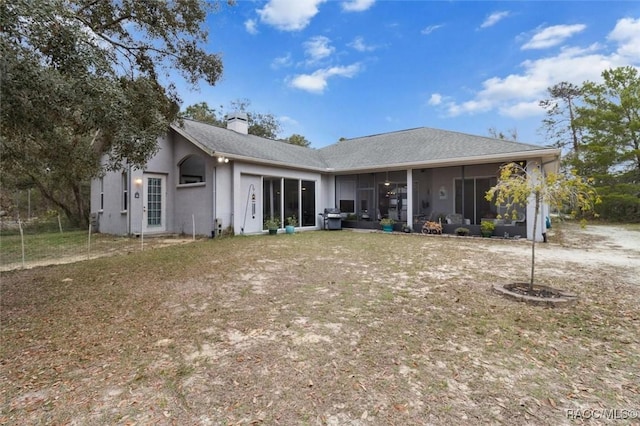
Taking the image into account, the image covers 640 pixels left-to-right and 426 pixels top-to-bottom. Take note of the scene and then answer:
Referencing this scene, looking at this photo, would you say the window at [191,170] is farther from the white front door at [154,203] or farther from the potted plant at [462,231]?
the potted plant at [462,231]

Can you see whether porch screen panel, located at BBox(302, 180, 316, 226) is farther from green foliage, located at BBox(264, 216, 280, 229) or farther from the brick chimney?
the brick chimney

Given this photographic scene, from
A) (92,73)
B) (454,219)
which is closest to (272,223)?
(454,219)

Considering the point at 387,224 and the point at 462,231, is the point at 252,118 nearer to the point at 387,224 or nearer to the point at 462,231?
the point at 387,224

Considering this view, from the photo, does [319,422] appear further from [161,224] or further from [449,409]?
[161,224]

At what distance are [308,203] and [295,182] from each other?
1186 mm

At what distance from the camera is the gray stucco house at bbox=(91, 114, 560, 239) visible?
1057 centimetres

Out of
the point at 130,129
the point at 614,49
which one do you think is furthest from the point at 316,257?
the point at 614,49

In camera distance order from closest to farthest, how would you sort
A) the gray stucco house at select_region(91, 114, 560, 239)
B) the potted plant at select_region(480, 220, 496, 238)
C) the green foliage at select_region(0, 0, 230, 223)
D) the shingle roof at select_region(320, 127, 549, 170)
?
the green foliage at select_region(0, 0, 230, 223) < the gray stucco house at select_region(91, 114, 560, 239) < the potted plant at select_region(480, 220, 496, 238) < the shingle roof at select_region(320, 127, 549, 170)

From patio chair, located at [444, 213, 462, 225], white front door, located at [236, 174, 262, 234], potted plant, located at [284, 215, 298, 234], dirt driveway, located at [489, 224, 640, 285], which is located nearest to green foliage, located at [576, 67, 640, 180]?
dirt driveway, located at [489, 224, 640, 285]

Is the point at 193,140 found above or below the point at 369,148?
below

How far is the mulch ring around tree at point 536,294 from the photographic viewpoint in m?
4.02

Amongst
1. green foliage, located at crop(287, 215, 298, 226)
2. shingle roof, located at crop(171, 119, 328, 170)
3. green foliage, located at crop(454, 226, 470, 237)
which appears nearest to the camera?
shingle roof, located at crop(171, 119, 328, 170)

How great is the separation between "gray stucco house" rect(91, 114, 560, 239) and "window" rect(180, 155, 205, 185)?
4cm

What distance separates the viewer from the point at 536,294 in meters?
4.32
